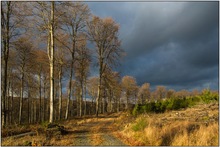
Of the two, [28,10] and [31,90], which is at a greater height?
[28,10]

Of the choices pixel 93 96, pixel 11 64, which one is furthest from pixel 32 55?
pixel 93 96

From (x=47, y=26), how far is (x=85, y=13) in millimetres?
10040

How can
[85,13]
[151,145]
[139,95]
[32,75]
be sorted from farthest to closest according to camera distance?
[139,95]
[32,75]
[85,13]
[151,145]

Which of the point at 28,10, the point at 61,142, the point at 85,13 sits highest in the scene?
the point at 85,13

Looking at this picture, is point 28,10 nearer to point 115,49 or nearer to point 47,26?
point 47,26

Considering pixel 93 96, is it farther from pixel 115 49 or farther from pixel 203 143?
pixel 203 143

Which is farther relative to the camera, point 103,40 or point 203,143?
point 103,40

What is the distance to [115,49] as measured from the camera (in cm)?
2864

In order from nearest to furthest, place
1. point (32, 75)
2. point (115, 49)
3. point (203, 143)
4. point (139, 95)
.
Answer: point (203, 143) < point (115, 49) < point (32, 75) < point (139, 95)

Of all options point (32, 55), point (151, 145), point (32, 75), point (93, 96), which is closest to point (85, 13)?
point (32, 55)

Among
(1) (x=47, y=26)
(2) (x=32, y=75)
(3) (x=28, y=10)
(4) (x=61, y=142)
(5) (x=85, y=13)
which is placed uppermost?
(5) (x=85, y=13)

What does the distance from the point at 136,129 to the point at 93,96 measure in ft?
145

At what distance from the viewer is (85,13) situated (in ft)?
84.0

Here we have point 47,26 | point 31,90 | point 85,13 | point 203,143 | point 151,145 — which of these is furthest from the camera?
point 31,90
